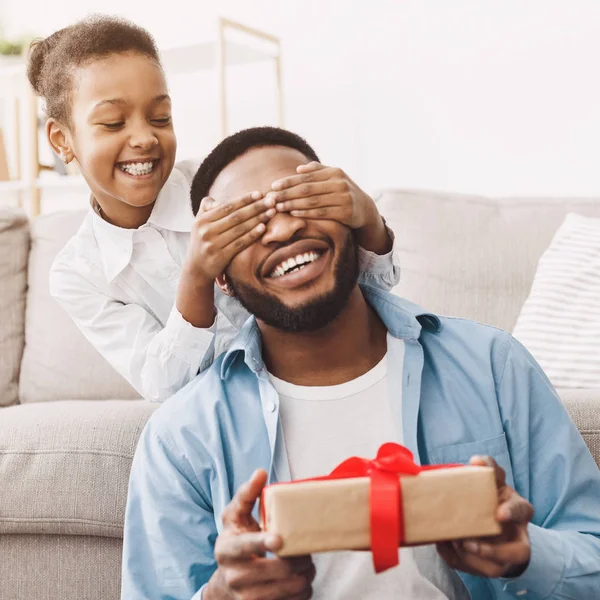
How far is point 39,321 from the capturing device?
2.30 m

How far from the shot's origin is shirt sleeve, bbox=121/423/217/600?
1068mm

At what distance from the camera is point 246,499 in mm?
842

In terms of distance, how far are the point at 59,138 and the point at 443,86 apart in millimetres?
1555

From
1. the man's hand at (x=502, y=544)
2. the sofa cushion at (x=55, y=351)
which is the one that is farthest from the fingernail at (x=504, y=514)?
the sofa cushion at (x=55, y=351)

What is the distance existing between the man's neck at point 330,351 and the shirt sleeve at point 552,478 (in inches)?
7.7

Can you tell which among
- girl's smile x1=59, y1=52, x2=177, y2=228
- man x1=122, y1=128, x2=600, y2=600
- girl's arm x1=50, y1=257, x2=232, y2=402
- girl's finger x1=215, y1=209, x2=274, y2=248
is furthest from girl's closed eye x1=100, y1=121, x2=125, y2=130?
girl's finger x1=215, y1=209, x2=274, y2=248

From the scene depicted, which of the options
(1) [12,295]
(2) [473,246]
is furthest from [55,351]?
(2) [473,246]

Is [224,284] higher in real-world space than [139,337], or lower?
higher

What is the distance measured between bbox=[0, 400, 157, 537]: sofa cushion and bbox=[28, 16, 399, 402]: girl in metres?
0.11

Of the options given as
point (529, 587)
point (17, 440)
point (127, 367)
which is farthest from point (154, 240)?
point (529, 587)

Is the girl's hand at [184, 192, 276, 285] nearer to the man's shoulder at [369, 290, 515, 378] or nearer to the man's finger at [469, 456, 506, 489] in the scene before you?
the man's shoulder at [369, 290, 515, 378]

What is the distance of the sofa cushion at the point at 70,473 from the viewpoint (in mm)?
1555

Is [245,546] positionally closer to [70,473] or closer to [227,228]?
[227,228]

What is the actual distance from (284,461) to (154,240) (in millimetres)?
703
